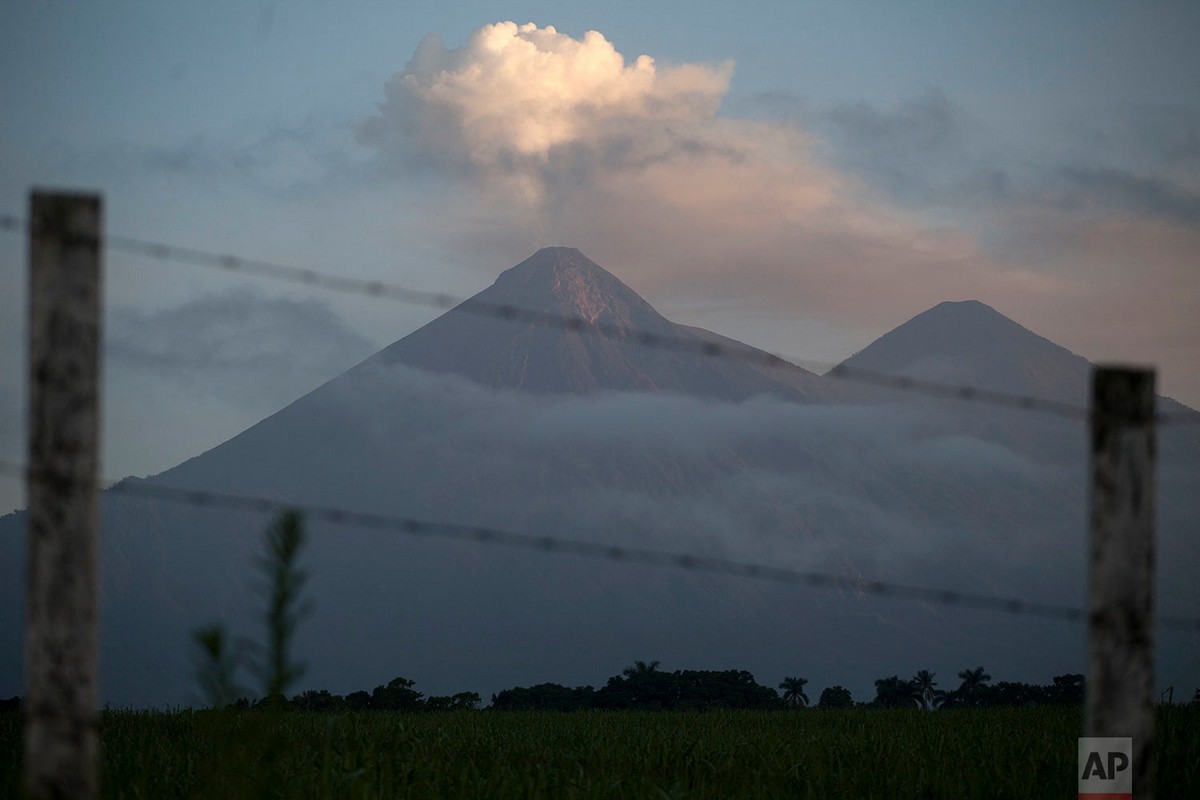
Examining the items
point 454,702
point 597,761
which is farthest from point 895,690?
point 597,761

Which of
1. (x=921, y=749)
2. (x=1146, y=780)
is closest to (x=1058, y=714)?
(x=921, y=749)

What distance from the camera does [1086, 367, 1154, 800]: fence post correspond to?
4454 millimetres

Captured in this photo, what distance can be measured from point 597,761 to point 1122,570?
6.76m

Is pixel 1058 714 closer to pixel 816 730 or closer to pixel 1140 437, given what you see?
pixel 816 730

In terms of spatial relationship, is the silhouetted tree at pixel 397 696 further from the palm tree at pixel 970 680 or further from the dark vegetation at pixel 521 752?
the palm tree at pixel 970 680

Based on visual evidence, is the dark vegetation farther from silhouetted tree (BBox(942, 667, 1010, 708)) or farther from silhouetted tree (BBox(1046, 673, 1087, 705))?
silhouetted tree (BBox(942, 667, 1010, 708))

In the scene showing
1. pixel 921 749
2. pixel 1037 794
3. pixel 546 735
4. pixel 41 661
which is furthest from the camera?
pixel 546 735

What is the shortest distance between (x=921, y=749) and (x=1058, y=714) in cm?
660

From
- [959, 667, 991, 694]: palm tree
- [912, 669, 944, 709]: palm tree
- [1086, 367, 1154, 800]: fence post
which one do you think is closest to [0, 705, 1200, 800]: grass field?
[1086, 367, 1154, 800]: fence post

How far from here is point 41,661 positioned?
12.7 feet

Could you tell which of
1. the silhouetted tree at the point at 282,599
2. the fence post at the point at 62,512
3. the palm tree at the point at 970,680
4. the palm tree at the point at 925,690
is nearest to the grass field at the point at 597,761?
the silhouetted tree at the point at 282,599

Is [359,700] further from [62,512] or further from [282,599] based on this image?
[282,599]

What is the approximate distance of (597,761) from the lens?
10188mm

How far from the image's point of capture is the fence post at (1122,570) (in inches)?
175
